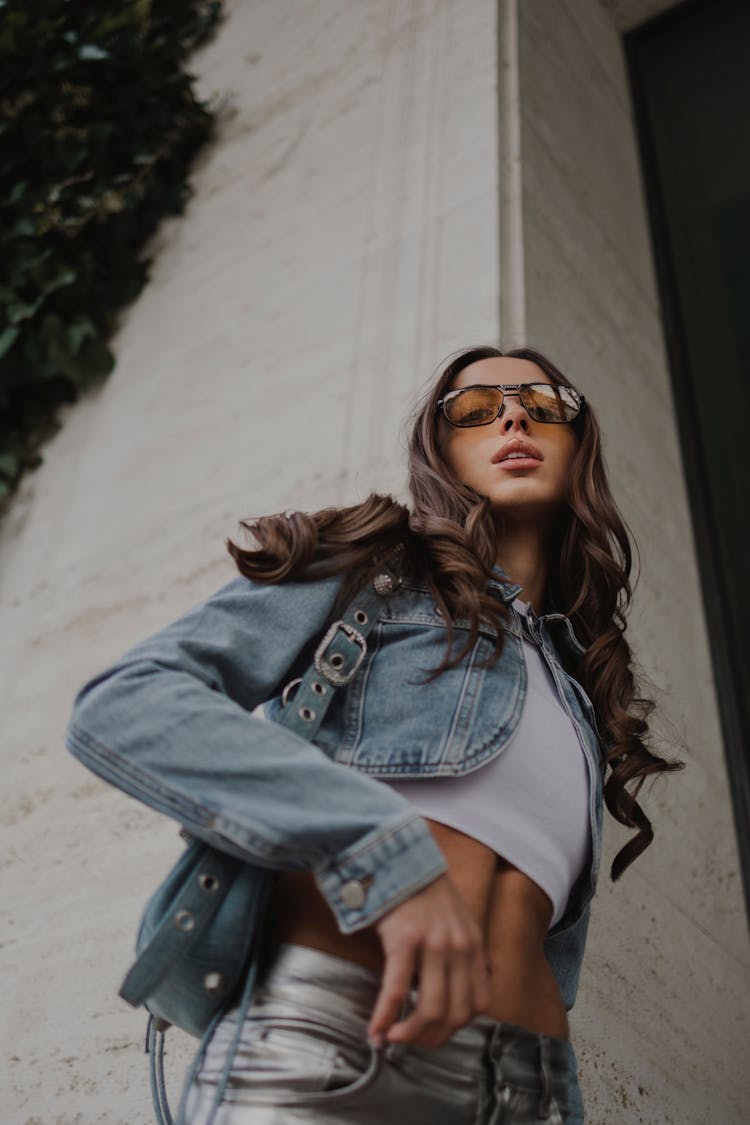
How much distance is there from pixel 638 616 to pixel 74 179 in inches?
97.3

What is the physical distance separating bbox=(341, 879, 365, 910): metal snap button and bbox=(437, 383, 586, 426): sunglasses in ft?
2.44

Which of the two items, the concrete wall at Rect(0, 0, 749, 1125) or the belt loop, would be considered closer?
the belt loop

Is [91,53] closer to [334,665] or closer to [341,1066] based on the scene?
[334,665]

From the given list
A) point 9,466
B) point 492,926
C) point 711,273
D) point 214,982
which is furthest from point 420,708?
point 711,273

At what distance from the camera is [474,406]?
1.37 m

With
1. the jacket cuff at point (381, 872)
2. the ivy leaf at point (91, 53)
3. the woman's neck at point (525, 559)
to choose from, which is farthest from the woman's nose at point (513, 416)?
the ivy leaf at point (91, 53)

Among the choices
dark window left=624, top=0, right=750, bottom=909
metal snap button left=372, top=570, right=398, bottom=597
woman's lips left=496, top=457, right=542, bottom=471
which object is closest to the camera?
metal snap button left=372, top=570, right=398, bottom=597

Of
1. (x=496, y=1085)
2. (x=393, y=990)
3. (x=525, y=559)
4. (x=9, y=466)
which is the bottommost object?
(x=9, y=466)

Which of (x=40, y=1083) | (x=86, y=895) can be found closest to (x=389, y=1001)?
(x=40, y=1083)

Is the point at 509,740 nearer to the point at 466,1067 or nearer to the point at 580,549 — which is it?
the point at 466,1067

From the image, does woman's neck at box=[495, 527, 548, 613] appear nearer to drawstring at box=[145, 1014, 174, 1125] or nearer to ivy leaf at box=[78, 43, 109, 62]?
drawstring at box=[145, 1014, 174, 1125]

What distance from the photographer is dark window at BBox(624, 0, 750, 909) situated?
261 cm

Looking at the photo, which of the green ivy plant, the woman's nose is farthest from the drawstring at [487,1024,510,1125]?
the green ivy plant

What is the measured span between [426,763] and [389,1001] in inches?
11.0
